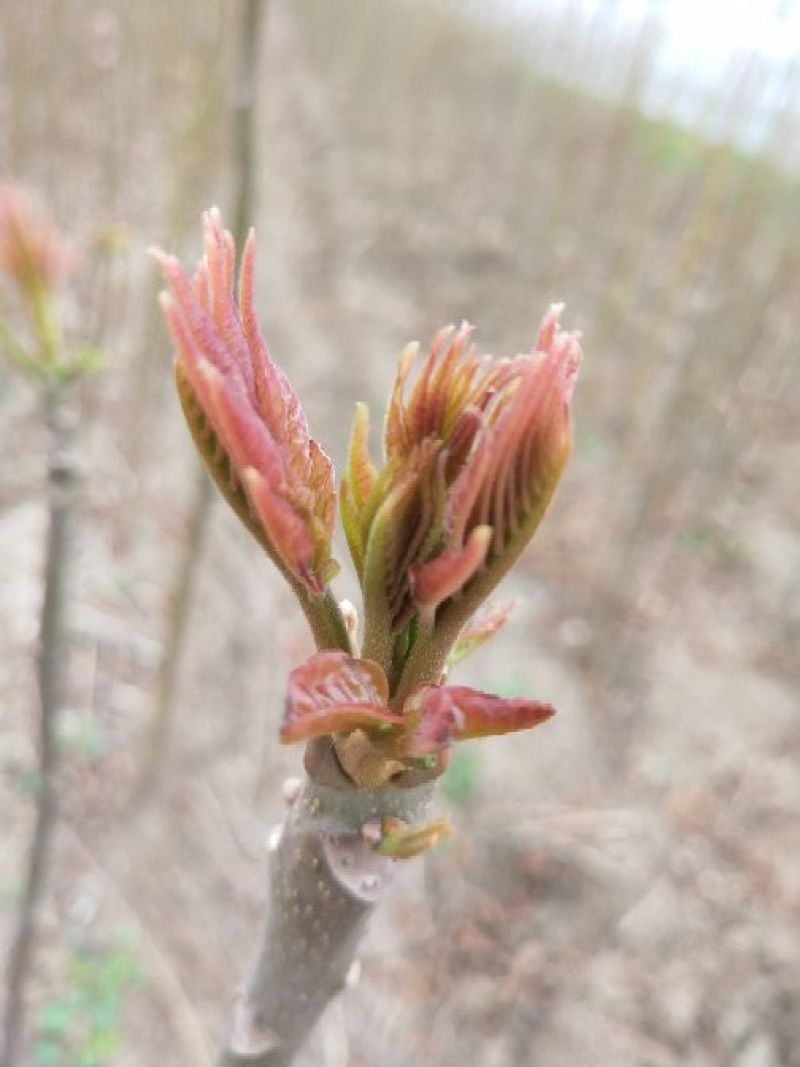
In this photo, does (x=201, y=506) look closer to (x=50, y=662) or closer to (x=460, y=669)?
(x=50, y=662)

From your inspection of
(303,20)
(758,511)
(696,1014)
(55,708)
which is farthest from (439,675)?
(303,20)

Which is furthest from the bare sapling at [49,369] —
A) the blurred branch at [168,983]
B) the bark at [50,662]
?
the blurred branch at [168,983]

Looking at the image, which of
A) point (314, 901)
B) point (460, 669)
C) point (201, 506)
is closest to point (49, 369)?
point (201, 506)

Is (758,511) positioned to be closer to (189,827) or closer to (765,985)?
(765,985)

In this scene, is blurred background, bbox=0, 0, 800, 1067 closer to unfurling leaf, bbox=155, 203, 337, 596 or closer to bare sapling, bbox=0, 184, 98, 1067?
bare sapling, bbox=0, 184, 98, 1067

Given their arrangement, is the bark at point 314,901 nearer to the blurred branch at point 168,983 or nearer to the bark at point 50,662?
the bark at point 50,662
